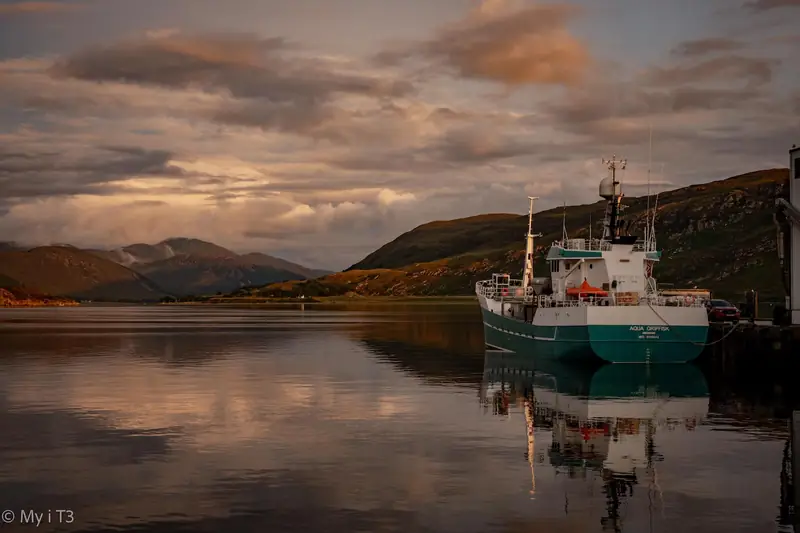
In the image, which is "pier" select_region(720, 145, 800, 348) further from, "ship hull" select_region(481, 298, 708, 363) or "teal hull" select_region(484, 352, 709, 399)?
"teal hull" select_region(484, 352, 709, 399)

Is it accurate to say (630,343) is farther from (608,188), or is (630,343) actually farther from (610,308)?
(608,188)

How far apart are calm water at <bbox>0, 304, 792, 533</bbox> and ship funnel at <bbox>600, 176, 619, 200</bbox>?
43.2ft

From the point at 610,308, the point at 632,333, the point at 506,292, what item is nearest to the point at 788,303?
the point at 632,333

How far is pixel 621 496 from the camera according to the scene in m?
25.3

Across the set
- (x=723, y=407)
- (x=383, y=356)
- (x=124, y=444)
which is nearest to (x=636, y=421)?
(x=723, y=407)

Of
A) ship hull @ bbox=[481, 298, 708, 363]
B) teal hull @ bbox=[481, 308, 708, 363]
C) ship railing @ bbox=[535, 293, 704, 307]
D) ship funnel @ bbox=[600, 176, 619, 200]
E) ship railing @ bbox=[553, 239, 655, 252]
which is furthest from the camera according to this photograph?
ship funnel @ bbox=[600, 176, 619, 200]

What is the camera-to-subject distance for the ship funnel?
220ft

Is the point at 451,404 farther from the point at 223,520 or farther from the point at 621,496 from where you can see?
the point at 223,520

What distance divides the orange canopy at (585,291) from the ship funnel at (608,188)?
7766 millimetres

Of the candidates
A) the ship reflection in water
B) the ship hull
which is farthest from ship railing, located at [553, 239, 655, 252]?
the ship reflection in water

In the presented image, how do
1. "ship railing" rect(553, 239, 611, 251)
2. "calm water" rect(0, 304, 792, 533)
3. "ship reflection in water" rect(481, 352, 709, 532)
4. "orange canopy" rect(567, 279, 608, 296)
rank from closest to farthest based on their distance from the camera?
"calm water" rect(0, 304, 792, 533), "ship reflection in water" rect(481, 352, 709, 532), "orange canopy" rect(567, 279, 608, 296), "ship railing" rect(553, 239, 611, 251)

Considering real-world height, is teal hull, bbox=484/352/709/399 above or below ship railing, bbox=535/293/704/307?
below

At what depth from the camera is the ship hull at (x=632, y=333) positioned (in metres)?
58.8

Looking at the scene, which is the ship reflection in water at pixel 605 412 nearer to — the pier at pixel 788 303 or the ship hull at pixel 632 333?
the ship hull at pixel 632 333
